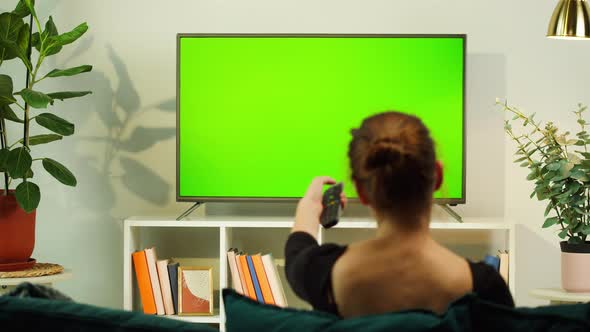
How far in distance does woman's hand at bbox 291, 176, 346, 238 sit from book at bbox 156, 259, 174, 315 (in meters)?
2.20

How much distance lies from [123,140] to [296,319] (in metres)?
3.08

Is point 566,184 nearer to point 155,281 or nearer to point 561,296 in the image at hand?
point 561,296

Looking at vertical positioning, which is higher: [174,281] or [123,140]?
[123,140]

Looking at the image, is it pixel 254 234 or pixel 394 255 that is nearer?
pixel 394 255

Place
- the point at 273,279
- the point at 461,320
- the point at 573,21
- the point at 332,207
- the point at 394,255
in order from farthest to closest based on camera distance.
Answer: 1. the point at 273,279
2. the point at 573,21
3. the point at 332,207
4. the point at 394,255
5. the point at 461,320

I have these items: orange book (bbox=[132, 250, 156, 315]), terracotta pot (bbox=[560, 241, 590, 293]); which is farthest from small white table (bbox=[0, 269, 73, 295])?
terracotta pot (bbox=[560, 241, 590, 293])

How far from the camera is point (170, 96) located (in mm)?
4102

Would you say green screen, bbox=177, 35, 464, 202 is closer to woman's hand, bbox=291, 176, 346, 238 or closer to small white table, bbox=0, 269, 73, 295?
small white table, bbox=0, 269, 73, 295

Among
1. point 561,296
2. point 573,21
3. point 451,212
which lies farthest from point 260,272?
point 573,21

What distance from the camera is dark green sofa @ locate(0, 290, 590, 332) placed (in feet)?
3.68

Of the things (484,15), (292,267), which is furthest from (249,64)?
(292,267)

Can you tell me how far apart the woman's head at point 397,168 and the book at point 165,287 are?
2.36m

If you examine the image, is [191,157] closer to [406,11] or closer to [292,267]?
[406,11]

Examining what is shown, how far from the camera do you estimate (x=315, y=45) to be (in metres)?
3.85
